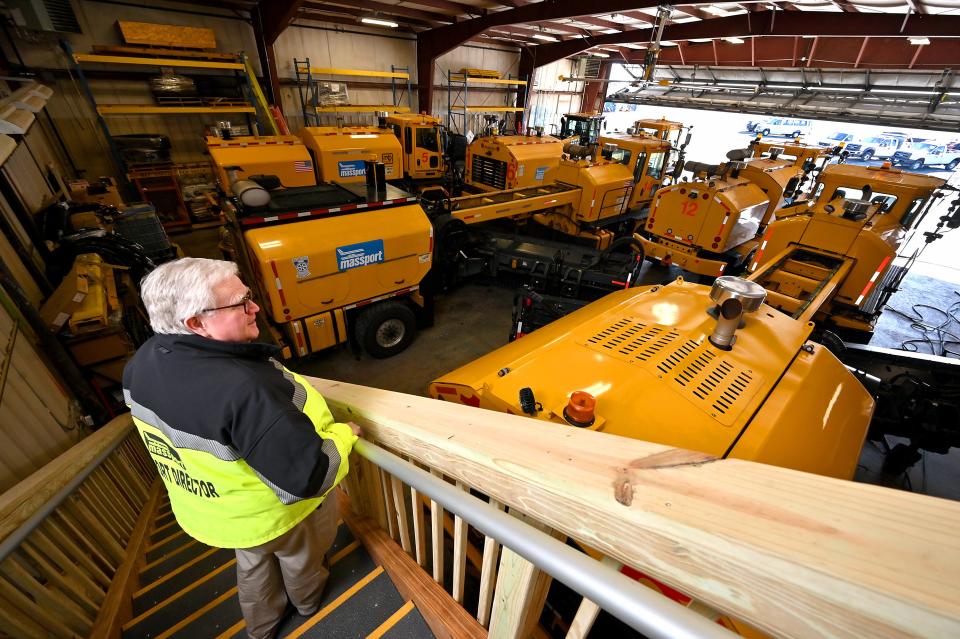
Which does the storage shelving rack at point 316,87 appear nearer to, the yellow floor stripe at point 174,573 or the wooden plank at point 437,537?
the yellow floor stripe at point 174,573

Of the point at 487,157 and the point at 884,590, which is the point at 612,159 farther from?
the point at 884,590

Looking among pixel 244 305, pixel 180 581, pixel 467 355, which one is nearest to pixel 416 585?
pixel 244 305

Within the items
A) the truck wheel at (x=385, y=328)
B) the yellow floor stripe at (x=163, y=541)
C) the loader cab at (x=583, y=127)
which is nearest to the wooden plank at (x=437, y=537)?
the yellow floor stripe at (x=163, y=541)

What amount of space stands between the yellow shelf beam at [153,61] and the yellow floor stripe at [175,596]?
1014 centimetres

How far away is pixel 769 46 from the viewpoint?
12836 millimetres

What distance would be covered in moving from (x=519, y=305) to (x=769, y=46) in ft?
51.2

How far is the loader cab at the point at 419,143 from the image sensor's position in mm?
9891

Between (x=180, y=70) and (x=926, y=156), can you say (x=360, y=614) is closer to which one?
(x=180, y=70)

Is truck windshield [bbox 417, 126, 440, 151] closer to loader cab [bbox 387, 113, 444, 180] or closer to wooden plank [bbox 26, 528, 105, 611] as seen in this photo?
loader cab [bbox 387, 113, 444, 180]

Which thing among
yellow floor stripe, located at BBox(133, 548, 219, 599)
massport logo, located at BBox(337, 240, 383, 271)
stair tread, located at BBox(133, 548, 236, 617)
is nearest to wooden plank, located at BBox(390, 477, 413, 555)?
stair tread, located at BBox(133, 548, 236, 617)

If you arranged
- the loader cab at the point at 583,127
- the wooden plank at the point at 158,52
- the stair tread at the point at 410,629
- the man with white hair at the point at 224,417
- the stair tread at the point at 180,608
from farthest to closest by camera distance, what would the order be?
the loader cab at the point at 583,127 < the wooden plank at the point at 158,52 < the stair tread at the point at 180,608 < the stair tread at the point at 410,629 < the man with white hair at the point at 224,417

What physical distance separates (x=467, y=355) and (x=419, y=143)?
22.6 feet

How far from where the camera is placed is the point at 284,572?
173cm

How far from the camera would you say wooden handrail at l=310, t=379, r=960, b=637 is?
17.4 inches
